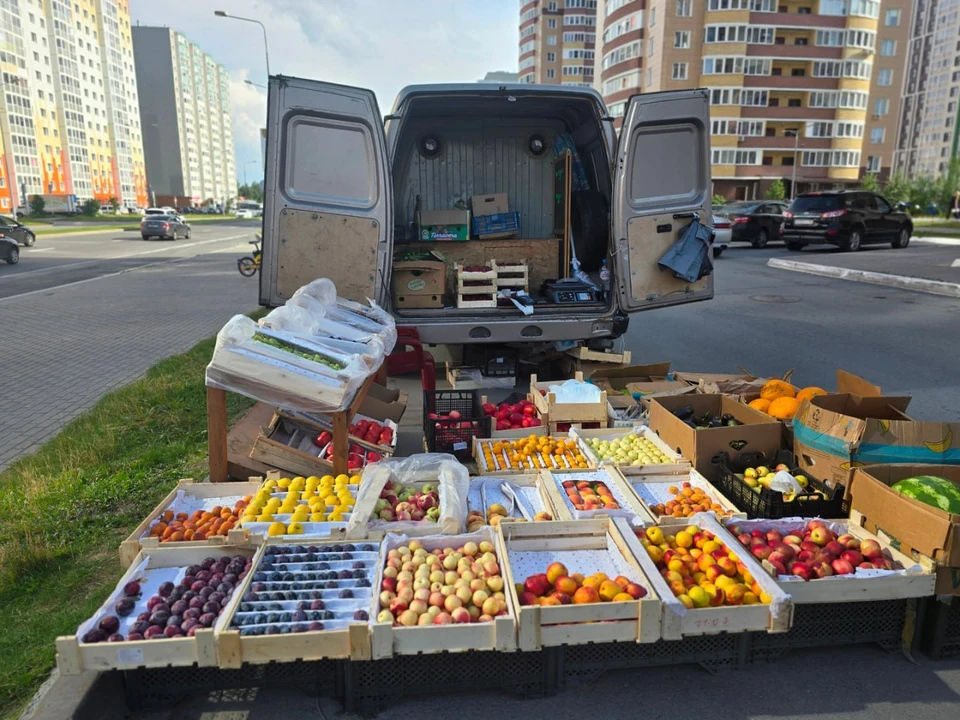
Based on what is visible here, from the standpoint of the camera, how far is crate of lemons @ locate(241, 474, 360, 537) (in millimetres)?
3508

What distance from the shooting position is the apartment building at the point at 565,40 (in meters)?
92.9

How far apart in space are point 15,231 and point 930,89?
140672 mm

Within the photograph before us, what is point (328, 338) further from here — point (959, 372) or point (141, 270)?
point (141, 270)

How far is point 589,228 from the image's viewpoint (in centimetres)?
758

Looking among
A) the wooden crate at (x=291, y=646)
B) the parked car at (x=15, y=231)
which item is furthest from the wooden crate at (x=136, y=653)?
the parked car at (x=15, y=231)

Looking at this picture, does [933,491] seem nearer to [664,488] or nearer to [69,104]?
[664,488]

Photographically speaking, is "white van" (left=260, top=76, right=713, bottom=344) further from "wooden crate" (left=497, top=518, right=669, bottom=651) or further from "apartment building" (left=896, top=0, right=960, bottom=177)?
"apartment building" (left=896, top=0, right=960, bottom=177)

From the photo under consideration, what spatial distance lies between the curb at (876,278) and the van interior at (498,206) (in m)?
9.68

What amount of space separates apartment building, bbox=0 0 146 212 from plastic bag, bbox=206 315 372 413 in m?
78.5

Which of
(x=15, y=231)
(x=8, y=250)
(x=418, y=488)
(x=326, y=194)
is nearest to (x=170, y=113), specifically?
(x=15, y=231)

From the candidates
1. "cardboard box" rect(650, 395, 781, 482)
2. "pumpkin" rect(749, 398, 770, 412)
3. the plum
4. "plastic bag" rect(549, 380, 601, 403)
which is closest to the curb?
"pumpkin" rect(749, 398, 770, 412)

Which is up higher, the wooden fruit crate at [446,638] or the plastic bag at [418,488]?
the plastic bag at [418,488]

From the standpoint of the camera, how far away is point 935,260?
18.2 m

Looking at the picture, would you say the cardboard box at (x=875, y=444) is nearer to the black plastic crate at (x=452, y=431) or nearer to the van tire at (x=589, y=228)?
the black plastic crate at (x=452, y=431)
